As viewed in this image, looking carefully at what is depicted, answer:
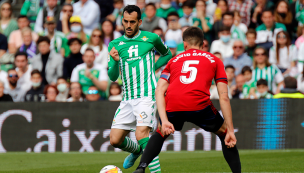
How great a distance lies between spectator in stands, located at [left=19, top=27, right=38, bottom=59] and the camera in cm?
1280

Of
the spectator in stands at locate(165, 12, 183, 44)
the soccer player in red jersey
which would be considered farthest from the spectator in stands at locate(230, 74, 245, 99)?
the soccer player in red jersey

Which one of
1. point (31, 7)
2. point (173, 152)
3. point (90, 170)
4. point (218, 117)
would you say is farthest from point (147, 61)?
point (31, 7)

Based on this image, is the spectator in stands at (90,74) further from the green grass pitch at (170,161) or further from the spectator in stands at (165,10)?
the spectator in stands at (165,10)

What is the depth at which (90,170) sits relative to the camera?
7391 mm

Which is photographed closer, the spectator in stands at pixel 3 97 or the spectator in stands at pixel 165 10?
the spectator in stands at pixel 3 97

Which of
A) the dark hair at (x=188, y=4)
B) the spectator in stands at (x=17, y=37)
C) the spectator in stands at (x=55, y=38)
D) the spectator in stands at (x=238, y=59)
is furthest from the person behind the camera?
the spectator in stands at (x=17, y=37)

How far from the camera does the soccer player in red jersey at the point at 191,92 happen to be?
4.83 meters

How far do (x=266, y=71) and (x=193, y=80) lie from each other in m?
6.37

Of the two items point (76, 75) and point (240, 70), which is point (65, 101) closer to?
point (76, 75)

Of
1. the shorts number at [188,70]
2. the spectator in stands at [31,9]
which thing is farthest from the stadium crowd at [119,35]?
the shorts number at [188,70]

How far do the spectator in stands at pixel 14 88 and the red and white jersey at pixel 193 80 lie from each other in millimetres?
7282

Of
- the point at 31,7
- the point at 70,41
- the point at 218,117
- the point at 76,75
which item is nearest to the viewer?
the point at 218,117

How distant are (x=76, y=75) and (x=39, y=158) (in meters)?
2.48

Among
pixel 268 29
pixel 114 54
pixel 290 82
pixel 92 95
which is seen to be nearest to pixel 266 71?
pixel 290 82
